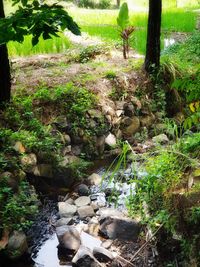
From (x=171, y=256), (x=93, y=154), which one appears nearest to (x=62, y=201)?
(x=93, y=154)

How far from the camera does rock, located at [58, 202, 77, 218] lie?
523 centimetres

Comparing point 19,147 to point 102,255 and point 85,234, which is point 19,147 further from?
point 102,255

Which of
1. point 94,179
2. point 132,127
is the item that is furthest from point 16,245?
point 132,127

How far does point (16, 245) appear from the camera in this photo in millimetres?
4379

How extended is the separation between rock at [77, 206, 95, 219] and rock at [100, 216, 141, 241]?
1.54ft

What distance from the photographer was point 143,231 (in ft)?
15.1

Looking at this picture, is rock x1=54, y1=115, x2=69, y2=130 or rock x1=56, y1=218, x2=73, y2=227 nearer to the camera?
rock x1=56, y1=218, x2=73, y2=227

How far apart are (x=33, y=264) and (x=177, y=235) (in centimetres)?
168

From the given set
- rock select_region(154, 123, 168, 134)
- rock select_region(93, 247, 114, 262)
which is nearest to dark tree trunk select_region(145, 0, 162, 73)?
rock select_region(154, 123, 168, 134)

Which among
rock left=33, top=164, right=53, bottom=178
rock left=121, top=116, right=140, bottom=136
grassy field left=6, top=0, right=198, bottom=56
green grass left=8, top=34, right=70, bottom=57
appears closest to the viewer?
rock left=33, top=164, right=53, bottom=178

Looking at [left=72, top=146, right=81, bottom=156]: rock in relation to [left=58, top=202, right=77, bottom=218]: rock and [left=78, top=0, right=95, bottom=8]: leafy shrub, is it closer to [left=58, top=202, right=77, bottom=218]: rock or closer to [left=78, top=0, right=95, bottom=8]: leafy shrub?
[left=58, top=202, right=77, bottom=218]: rock

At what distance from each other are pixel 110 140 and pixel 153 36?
7.60 feet

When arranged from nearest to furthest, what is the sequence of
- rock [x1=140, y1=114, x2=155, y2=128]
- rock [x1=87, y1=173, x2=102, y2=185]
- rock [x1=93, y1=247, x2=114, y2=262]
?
1. rock [x1=93, y1=247, x2=114, y2=262]
2. rock [x1=87, y1=173, x2=102, y2=185]
3. rock [x1=140, y1=114, x2=155, y2=128]

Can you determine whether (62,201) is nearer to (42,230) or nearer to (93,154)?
(42,230)
